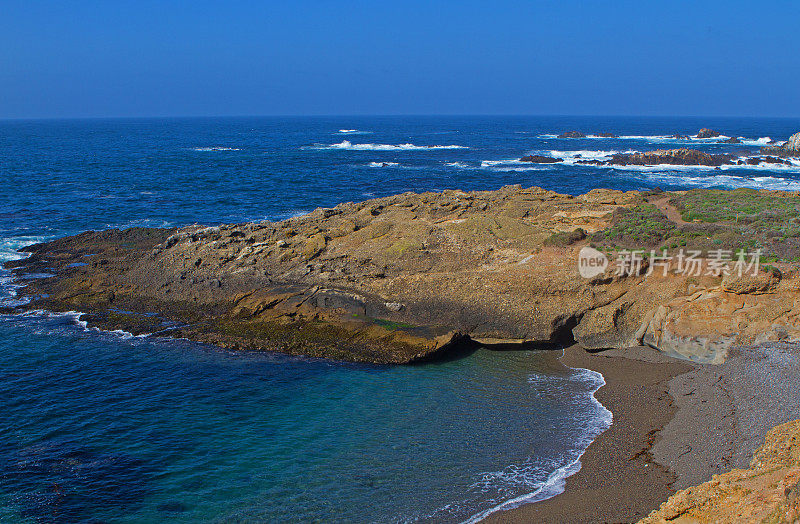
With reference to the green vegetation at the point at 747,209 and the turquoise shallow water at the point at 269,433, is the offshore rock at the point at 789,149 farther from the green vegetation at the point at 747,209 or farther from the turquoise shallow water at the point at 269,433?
the turquoise shallow water at the point at 269,433

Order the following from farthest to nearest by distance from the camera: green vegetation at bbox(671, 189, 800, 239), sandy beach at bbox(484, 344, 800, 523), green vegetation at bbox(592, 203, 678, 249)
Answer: green vegetation at bbox(671, 189, 800, 239) → green vegetation at bbox(592, 203, 678, 249) → sandy beach at bbox(484, 344, 800, 523)

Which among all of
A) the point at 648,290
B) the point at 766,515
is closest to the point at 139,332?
the point at 648,290

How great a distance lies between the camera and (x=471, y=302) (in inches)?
855

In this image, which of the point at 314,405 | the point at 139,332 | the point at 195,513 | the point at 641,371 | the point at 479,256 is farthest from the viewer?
the point at 479,256

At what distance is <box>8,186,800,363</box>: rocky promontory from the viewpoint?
65.3 feet

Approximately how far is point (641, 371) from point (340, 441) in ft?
32.1

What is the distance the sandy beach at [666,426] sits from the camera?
12.6 m

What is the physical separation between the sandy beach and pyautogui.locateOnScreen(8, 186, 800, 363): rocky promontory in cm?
106

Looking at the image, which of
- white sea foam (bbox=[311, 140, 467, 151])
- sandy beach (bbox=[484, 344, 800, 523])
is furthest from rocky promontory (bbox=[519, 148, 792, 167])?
sandy beach (bbox=[484, 344, 800, 523])

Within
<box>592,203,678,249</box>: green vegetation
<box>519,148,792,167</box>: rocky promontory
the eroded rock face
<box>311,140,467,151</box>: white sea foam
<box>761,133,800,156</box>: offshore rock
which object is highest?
<box>761,133,800,156</box>: offshore rock

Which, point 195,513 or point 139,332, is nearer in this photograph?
point 195,513

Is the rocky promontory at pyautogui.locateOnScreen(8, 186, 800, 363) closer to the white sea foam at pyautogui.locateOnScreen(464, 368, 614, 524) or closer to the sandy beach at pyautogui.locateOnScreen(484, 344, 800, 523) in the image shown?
the sandy beach at pyautogui.locateOnScreen(484, 344, 800, 523)

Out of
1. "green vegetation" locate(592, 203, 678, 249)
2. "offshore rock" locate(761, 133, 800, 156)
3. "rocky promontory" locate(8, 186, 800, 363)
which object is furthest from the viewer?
"offshore rock" locate(761, 133, 800, 156)

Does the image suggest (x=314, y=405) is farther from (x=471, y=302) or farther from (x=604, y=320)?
(x=604, y=320)
